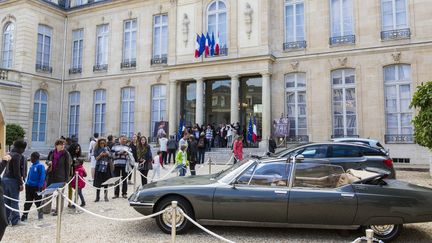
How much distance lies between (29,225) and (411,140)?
54.5 ft

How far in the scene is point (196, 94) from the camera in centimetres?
2169

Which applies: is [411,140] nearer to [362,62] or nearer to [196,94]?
[362,62]

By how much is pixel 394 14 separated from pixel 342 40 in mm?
2745

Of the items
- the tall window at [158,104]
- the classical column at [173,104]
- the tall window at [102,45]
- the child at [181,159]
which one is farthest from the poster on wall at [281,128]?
the tall window at [102,45]

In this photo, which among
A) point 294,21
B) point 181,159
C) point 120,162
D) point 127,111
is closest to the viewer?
point 120,162

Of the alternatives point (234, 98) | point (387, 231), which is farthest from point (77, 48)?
point (387, 231)

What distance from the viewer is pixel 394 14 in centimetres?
1795

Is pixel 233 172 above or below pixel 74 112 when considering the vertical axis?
below

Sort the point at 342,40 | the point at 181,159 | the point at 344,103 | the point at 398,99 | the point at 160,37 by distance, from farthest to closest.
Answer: the point at 160,37, the point at 342,40, the point at 344,103, the point at 398,99, the point at 181,159

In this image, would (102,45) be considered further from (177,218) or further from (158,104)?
(177,218)

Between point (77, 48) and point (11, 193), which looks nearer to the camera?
point (11, 193)

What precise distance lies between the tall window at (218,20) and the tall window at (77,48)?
11.4 meters

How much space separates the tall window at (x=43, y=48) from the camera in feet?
84.9

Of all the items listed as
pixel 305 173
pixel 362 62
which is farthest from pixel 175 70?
pixel 305 173
